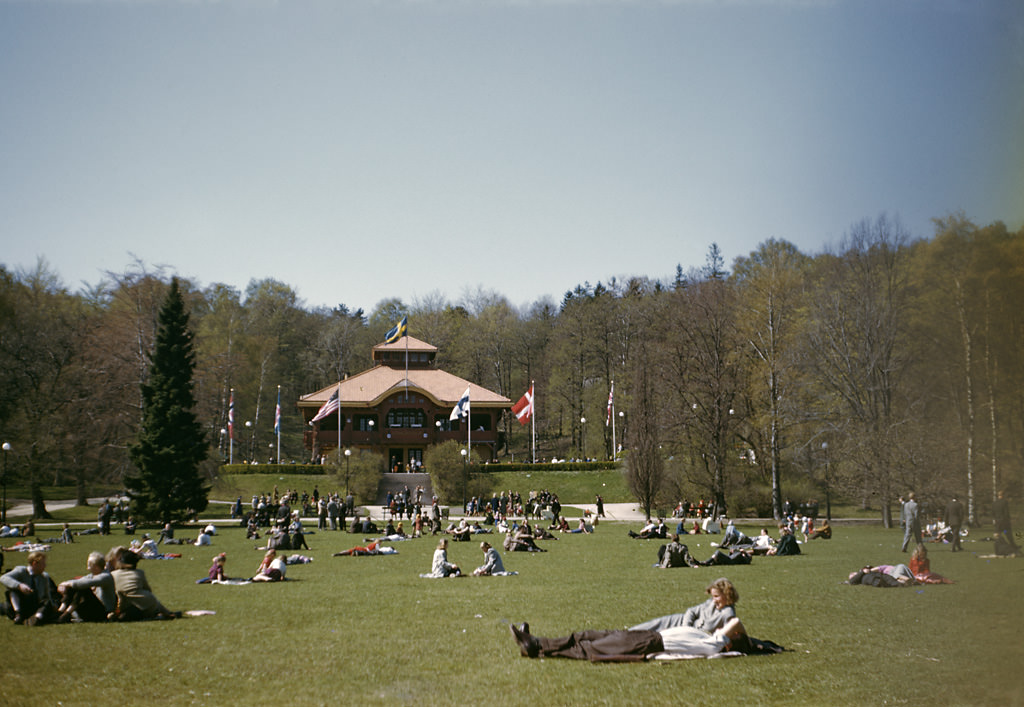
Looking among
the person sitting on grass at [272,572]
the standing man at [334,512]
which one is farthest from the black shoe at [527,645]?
the standing man at [334,512]

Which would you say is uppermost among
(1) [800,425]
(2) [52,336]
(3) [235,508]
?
(2) [52,336]

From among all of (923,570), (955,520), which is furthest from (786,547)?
(955,520)

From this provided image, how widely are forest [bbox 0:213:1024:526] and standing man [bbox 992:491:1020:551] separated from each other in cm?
13

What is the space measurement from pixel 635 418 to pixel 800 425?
6.10 m

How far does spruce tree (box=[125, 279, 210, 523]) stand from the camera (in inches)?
1037

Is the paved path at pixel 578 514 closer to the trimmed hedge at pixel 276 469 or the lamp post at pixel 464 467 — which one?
the lamp post at pixel 464 467

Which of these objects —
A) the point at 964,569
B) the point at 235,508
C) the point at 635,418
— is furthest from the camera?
the point at 235,508

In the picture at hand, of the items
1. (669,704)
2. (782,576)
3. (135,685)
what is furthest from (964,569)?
(135,685)

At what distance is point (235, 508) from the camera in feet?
108

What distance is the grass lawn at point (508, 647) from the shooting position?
19.0 ft

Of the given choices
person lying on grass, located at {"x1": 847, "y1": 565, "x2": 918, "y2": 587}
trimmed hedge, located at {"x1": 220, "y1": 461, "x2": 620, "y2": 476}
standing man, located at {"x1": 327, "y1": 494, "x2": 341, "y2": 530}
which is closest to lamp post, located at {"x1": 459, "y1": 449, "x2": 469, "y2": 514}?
trimmed hedge, located at {"x1": 220, "y1": 461, "x2": 620, "y2": 476}

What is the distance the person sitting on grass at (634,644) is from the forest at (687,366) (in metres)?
2.45

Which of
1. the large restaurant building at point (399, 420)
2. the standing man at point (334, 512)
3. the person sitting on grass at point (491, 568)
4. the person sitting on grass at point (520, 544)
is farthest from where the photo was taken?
the large restaurant building at point (399, 420)

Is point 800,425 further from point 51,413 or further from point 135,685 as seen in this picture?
point 51,413
